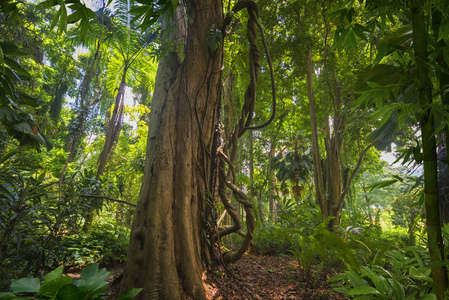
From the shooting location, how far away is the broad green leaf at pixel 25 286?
0.60 m

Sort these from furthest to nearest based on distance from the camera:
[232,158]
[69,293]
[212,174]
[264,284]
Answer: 1. [232,158]
2. [212,174]
3. [264,284]
4. [69,293]

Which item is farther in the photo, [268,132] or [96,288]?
[268,132]

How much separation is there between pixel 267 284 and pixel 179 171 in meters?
1.37

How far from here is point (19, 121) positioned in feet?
6.42

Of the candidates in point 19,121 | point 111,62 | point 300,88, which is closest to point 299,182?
point 300,88

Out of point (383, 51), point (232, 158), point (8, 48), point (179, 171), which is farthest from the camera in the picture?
point (232, 158)

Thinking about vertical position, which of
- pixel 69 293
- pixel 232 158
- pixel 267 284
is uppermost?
pixel 232 158

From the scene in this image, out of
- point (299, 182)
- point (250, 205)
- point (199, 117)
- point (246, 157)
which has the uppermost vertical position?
point (246, 157)

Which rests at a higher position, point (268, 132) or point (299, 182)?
point (268, 132)

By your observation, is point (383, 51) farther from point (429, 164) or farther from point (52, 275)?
point (52, 275)

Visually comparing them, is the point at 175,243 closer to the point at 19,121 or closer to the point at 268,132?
the point at 19,121

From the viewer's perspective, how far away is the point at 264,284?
221 centimetres

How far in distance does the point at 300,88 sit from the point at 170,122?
4.86 m

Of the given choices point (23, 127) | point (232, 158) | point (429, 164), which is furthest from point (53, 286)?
point (232, 158)
